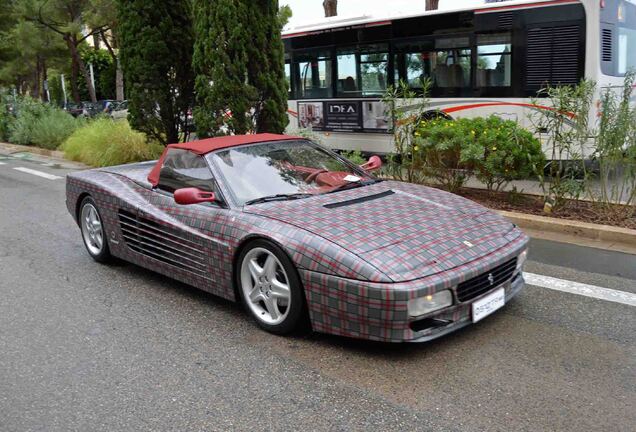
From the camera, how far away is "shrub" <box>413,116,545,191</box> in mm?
7543

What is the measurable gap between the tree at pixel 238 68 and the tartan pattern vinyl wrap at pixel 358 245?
499 centimetres

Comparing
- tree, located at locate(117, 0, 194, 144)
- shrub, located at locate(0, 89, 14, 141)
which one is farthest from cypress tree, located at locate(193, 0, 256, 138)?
shrub, located at locate(0, 89, 14, 141)

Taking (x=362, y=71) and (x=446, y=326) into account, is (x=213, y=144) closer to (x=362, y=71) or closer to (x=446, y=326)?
(x=446, y=326)

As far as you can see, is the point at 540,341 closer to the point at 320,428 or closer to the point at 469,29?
the point at 320,428

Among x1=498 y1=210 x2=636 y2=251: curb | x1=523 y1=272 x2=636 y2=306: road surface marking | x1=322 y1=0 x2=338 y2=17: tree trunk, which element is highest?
x1=322 y1=0 x2=338 y2=17: tree trunk

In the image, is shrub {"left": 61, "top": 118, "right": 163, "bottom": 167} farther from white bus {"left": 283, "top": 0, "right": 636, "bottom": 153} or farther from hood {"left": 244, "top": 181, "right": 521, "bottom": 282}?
hood {"left": 244, "top": 181, "right": 521, "bottom": 282}

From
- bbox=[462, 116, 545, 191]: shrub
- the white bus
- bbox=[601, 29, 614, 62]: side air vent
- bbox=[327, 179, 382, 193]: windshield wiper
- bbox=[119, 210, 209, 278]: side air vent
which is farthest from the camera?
the white bus

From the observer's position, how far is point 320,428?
10.3 feet

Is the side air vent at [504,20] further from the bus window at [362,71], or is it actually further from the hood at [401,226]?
the hood at [401,226]

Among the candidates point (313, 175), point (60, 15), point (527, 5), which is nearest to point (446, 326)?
point (313, 175)

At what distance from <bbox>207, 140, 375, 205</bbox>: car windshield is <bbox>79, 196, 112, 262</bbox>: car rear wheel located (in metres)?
1.70

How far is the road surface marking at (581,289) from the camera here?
15.8 feet

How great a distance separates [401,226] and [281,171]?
1.24 meters

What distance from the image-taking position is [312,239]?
3957 millimetres
